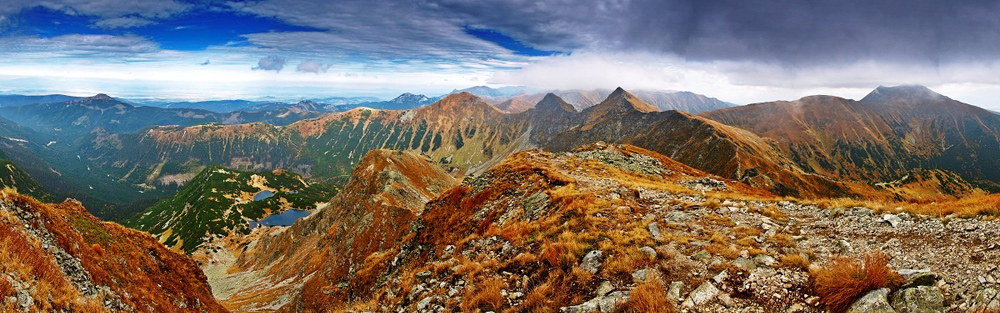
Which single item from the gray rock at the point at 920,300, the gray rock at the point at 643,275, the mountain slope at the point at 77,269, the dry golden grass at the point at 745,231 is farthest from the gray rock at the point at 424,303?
the gray rock at the point at 920,300

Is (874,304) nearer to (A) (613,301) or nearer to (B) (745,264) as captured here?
(B) (745,264)

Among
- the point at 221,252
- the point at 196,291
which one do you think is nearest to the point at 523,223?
the point at 196,291

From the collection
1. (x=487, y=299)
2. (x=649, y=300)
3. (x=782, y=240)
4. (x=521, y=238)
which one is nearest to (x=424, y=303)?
(x=487, y=299)

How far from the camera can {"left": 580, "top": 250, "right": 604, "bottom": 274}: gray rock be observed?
504 inches

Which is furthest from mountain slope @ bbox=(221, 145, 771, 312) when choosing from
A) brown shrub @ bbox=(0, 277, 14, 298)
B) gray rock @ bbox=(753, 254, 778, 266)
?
brown shrub @ bbox=(0, 277, 14, 298)

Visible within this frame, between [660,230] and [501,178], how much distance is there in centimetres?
1751

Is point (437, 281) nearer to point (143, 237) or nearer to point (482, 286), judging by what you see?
point (482, 286)

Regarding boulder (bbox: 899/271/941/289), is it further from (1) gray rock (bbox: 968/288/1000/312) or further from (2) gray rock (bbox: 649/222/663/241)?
(2) gray rock (bbox: 649/222/663/241)

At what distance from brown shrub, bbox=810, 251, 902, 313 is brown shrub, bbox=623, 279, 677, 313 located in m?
3.45

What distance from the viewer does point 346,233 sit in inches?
2566

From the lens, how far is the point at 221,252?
151m

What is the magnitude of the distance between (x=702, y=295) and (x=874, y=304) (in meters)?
3.36

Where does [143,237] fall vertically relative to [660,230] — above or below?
below

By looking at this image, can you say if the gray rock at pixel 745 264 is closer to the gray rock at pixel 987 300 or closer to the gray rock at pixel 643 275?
the gray rock at pixel 643 275
